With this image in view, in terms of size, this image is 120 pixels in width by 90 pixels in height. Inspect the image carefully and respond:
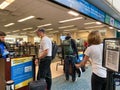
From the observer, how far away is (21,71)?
3.22m

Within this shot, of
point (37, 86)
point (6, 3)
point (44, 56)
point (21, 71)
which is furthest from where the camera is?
point (6, 3)

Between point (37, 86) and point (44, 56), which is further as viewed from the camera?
point (44, 56)

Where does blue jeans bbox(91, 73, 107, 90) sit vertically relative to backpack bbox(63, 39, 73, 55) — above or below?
below

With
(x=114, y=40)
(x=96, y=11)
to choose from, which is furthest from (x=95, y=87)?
(x=96, y=11)

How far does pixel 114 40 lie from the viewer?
49.5 inches

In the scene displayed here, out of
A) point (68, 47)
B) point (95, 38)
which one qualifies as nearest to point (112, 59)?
point (95, 38)

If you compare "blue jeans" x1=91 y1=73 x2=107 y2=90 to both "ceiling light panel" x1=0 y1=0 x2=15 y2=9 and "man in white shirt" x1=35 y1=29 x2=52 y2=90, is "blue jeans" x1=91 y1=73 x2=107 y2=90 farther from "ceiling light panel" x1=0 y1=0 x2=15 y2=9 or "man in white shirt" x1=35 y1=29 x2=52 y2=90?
"ceiling light panel" x1=0 y1=0 x2=15 y2=9

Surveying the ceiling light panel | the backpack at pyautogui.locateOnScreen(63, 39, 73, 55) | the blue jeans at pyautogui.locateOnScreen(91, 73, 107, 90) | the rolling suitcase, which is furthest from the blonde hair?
the ceiling light panel

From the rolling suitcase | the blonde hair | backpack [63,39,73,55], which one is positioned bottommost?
the rolling suitcase

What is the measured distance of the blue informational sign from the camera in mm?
Result: 3049

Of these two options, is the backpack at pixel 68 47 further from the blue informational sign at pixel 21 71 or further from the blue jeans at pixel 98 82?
the blue jeans at pixel 98 82

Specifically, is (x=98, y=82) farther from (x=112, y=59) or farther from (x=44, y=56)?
(x=44, y=56)

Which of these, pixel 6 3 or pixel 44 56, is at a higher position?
pixel 6 3

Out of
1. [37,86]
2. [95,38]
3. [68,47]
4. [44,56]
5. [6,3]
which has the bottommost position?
[37,86]
